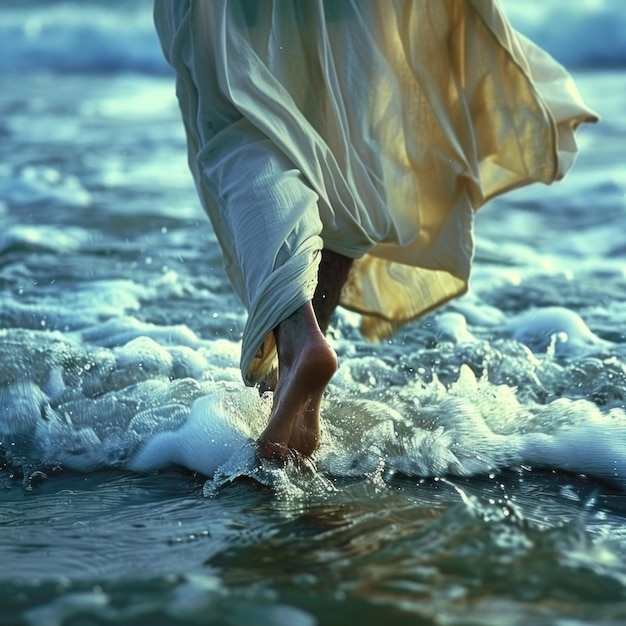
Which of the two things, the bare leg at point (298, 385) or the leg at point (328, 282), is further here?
the leg at point (328, 282)

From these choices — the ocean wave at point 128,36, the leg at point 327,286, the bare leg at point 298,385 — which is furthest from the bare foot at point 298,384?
the ocean wave at point 128,36

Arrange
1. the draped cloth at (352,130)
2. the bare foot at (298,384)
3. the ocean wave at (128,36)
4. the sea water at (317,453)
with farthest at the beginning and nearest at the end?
1. the ocean wave at (128,36)
2. the draped cloth at (352,130)
3. the bare foot at (298,384)
4. the sea water at (317,453)

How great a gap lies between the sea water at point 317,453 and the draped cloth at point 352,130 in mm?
313

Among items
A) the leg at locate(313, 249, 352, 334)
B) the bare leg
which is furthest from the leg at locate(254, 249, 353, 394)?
the bare leg

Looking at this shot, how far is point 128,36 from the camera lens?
13.3 meters

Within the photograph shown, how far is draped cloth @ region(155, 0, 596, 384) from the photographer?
2467mm

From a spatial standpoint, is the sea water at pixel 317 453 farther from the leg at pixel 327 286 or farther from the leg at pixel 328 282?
the leg at pixel 328 282

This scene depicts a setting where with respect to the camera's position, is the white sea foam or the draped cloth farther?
the white sea foam

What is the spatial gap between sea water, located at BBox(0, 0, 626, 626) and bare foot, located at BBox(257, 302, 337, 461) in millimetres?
66

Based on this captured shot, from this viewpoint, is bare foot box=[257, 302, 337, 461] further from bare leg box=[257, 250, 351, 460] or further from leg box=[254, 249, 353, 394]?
leg box=[254, 249, 353, 394]

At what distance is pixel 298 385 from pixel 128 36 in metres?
11.6

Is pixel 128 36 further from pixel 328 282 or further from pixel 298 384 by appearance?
pixel 298 384

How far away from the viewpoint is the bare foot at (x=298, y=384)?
2293mm

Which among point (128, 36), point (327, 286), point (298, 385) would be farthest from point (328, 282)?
point (128, 36)
